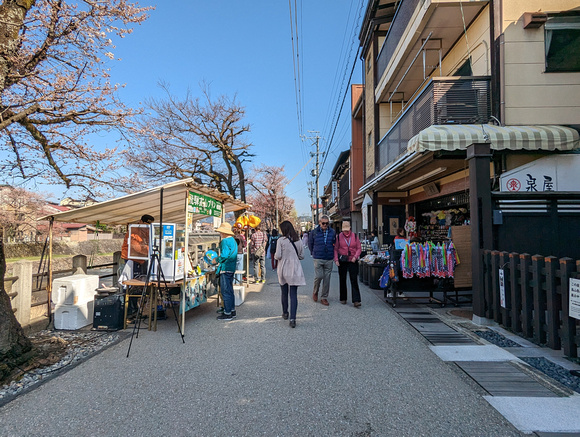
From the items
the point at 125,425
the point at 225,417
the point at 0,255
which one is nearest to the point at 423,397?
the point at 225,417

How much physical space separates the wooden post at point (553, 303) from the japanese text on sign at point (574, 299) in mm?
222

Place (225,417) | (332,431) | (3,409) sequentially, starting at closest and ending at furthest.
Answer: (332,431) < (225,417) < (3,409)

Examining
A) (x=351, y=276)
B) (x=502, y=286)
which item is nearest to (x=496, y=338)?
(x=502, y=286)

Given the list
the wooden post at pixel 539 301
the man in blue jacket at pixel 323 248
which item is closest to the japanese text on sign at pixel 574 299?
the wooden post at pixel 539 301

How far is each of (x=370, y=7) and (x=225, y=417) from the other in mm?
16948

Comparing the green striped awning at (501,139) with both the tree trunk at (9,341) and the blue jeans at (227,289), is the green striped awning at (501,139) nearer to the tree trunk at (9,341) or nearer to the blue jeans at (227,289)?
the blue jeans at (227,289)

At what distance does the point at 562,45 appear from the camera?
7.30 metres

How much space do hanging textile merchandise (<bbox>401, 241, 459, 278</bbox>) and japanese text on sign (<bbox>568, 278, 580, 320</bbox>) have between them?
2988 millimetres

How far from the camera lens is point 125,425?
2.81 m

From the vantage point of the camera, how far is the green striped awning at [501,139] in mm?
6523

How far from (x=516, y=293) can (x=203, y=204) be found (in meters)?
5.52

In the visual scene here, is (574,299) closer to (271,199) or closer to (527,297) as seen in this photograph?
(527,297)

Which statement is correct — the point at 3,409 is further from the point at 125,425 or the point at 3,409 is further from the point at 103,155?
the point at 103,155

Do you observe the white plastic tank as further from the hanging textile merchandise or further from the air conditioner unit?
the air conditioner unit
